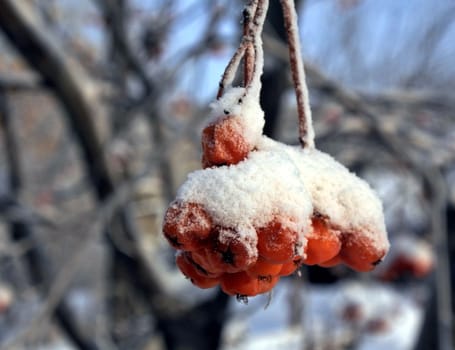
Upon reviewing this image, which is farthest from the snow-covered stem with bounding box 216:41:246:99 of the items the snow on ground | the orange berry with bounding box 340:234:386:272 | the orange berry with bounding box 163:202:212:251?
the snow on ground

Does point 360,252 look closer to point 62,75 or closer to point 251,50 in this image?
point 251,50

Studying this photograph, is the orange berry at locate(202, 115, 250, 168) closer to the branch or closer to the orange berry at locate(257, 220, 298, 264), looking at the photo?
the orange berry at locate(257, 220, 298, 264)

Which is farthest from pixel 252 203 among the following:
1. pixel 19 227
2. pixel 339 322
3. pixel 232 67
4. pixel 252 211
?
pixel 339 322

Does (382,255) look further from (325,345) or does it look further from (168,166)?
(325,345)

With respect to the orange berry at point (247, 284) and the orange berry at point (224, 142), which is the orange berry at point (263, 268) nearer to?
the orange berry at point (247, 284)

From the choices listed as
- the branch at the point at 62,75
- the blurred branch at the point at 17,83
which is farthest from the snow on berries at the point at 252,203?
the blurred branch at the point at 17,83

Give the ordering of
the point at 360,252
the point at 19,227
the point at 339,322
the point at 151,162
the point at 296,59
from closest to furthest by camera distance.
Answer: the point at 296,59
the point at 360,252
the point at 151,162
the point at 19,227
the point at 339,322
